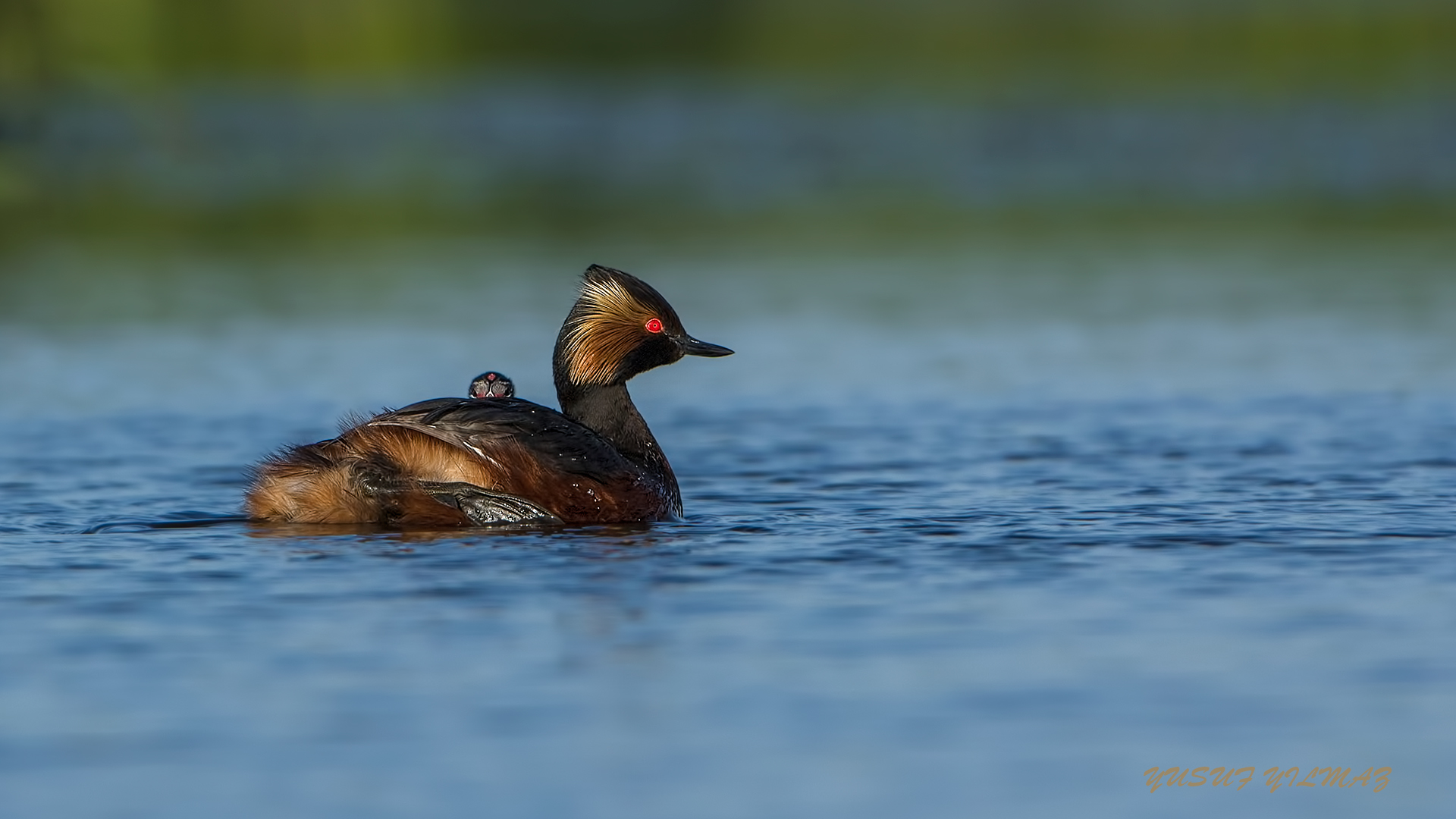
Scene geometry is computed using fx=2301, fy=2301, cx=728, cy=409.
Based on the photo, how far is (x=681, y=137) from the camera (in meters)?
34.2

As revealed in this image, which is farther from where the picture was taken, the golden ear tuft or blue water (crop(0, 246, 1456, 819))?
the golden ear tuft

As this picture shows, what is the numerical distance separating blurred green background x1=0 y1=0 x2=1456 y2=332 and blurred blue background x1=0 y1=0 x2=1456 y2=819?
16cm

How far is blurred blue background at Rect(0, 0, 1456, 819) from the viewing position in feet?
21.4

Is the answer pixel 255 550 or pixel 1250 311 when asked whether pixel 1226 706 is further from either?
pixel 1250 311

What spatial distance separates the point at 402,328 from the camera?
59.9ft

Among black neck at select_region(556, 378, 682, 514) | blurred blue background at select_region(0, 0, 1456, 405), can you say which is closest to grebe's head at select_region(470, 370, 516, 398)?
black neck at select_region(556, 378, 682, 514)

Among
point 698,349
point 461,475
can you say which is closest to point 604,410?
point 698,349

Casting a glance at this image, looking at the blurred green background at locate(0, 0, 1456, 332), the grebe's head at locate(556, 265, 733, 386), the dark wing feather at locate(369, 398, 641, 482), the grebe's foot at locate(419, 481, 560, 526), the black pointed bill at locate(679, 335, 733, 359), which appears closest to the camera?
the grebe's foot at locate(419, 481, 560, 526)

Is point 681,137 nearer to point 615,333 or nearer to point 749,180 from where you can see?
point 749,180

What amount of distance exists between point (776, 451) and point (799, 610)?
4.56 meters

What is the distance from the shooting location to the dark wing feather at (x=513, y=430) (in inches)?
385

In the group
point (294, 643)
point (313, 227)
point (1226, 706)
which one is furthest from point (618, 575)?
point (313, 227)

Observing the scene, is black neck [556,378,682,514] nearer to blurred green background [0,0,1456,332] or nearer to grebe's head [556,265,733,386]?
grebe's head [556,265,733,386]

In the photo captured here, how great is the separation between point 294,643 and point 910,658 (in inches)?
80.8
